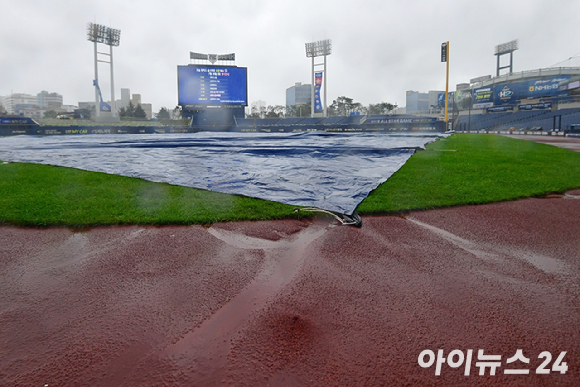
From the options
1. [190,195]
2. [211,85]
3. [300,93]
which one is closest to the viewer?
[190,195]

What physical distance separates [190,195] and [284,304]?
3058 mm

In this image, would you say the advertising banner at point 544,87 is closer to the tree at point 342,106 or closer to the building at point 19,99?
the tree at point 342,106

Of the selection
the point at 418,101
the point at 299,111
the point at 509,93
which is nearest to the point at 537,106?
the point at 509,93

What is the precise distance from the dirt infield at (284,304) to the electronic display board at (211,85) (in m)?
29.2

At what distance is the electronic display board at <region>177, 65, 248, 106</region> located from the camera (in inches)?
1183

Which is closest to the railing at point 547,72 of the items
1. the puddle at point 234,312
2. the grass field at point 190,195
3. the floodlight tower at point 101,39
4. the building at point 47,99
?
the floodlight tower at point 101,39

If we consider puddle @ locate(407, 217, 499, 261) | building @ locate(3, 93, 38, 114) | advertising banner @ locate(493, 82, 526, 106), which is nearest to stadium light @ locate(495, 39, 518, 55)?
advertising banner @ locate(493, 82, 526, 106)

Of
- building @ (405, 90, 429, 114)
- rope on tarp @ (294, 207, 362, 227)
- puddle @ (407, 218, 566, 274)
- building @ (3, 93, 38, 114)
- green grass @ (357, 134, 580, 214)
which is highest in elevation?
building @ (3, 93, 38, 114)

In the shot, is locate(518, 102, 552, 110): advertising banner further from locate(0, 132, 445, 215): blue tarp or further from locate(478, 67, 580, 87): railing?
locate(0, 132, 445, 215): blue tarp

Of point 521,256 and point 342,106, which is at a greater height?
point 342,106

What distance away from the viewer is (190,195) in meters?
4.70

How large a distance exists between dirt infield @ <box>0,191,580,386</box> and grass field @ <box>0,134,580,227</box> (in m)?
0.34

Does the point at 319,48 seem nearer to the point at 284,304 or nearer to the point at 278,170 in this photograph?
the point at 278,170

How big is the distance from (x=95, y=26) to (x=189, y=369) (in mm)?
45170
